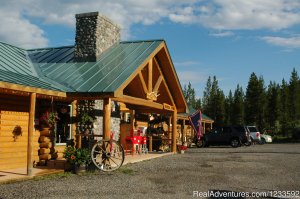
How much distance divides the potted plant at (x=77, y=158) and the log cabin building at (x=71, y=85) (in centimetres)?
108

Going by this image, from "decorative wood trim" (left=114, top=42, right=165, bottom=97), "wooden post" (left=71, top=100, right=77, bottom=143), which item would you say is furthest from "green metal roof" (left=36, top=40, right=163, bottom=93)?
"wooden post" (left=71, top=100, right=77, bottom=143)

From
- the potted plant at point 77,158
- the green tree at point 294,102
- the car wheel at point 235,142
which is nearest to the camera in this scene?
the potted plant at point 77,158

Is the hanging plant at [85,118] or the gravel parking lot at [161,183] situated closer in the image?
the gravel parking lot at [161,183]

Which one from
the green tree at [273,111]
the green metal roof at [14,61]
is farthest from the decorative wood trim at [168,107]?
the green tree at [273,111]

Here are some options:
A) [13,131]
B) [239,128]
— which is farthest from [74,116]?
[239,128]

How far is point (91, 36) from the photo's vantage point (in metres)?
18.0

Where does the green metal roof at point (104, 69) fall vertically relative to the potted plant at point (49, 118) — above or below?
above

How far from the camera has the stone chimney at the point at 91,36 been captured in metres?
17.5

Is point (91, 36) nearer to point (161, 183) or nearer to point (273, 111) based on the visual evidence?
point (161, 183)

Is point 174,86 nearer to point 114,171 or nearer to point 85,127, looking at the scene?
point 85,127

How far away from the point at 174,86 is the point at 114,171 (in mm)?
10326

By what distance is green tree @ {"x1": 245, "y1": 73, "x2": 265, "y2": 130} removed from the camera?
63.2 meters

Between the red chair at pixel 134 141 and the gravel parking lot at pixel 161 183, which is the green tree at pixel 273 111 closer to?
the red chair at pixel 134 141

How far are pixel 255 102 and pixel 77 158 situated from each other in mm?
54016
